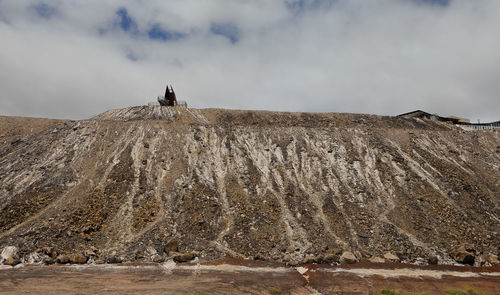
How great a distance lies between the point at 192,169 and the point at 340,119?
23013mm

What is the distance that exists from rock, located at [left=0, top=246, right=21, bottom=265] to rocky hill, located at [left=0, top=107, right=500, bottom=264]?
408mm

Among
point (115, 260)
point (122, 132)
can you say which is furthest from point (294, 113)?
point (115, 260)

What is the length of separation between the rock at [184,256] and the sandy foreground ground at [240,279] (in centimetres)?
42

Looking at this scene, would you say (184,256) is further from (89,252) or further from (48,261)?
(48,261)

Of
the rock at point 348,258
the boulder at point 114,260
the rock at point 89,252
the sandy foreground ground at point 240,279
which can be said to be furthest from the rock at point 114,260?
the rock at point 348,258

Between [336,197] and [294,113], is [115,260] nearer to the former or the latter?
[336,197]

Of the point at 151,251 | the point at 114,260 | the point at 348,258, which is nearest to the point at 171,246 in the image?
the point at 151,251

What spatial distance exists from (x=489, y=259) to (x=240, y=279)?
16341 millimetres

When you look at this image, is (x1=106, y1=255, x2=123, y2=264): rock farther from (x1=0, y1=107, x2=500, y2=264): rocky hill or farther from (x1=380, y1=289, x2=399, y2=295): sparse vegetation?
(x1=380, y1=289, x2=399, y2=295): sparse vegetation

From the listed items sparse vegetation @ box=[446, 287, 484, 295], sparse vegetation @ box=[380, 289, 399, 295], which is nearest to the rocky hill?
sparse vegetation @ box=[446, 287, 484, 295]

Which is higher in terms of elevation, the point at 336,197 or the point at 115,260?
the point at 336,197

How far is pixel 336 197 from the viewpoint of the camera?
26047 mm

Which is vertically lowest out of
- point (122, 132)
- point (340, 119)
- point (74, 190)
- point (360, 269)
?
point (360, 269)

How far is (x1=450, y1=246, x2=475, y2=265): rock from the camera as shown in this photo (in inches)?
768
